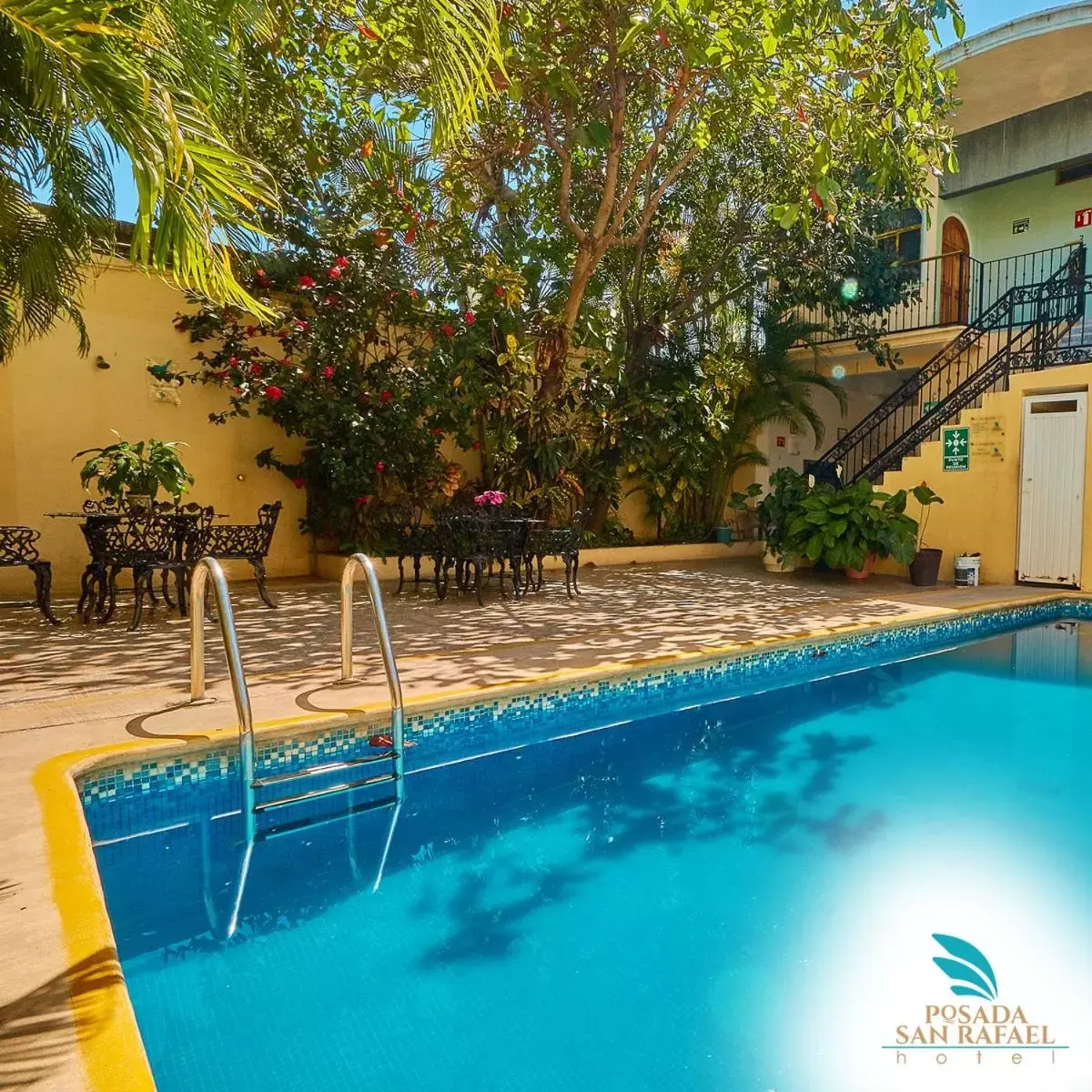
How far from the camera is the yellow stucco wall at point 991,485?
9.49 metres

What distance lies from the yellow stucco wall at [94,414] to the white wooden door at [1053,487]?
9.65 metres

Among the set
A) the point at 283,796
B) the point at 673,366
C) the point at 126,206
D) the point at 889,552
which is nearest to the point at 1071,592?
the point at 889,552

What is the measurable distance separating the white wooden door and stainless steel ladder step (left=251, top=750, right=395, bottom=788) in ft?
29.1

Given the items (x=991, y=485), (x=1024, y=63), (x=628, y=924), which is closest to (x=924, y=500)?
(x=991, y=485)

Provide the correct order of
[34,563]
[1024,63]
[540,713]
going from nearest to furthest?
[540,713] → [34,563] → [1024,63]

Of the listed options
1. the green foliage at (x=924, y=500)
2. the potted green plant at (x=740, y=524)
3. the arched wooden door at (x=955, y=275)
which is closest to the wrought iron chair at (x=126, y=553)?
the green foliage at (x=924, y=500)

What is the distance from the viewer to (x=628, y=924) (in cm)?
308

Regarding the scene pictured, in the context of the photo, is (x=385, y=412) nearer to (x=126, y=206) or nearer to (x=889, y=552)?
(x=126, y=206)

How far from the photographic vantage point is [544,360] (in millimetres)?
10695

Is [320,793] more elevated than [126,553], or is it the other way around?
[126,553]

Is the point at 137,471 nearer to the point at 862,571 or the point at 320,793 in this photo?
the point at 320,793

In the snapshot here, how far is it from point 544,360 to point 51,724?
7.97 metres

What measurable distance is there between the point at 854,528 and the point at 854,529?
0.02m

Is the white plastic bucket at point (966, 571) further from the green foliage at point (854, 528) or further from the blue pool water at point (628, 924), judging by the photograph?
the blue pool water at point (628, 924)
